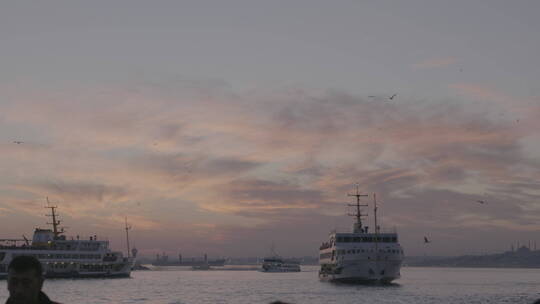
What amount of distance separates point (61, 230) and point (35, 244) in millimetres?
8895

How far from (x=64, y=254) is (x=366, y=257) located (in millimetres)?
64998

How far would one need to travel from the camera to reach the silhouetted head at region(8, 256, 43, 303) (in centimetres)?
436

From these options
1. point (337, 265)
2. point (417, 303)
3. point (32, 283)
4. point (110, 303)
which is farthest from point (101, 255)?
point (32, 283)

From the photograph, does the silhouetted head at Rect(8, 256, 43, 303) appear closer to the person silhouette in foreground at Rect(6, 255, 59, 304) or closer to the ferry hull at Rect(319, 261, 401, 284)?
the person silhouette in foreground at Rect(6, 255, 59, 304)

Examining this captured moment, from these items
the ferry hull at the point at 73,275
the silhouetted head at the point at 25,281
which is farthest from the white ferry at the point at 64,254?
the silhouetted head at the point at 25,281

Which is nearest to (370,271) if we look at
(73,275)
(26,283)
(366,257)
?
(366,257)

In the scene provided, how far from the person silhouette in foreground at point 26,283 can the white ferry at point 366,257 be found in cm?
10592

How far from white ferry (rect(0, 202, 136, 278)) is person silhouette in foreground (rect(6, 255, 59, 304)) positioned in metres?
139

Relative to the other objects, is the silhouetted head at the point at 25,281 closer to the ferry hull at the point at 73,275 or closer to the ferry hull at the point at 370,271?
the ferry hull at the point at 370,271

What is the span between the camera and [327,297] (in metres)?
84.7

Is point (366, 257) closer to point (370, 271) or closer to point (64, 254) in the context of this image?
point (370, 271)

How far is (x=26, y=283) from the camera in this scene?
174 inches

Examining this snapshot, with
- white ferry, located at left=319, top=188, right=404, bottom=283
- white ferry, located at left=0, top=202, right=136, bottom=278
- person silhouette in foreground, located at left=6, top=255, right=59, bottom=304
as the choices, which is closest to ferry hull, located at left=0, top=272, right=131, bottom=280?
white ferry, located at left=0, top=202, right=136, bottom=278

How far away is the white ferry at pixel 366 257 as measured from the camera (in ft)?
356
